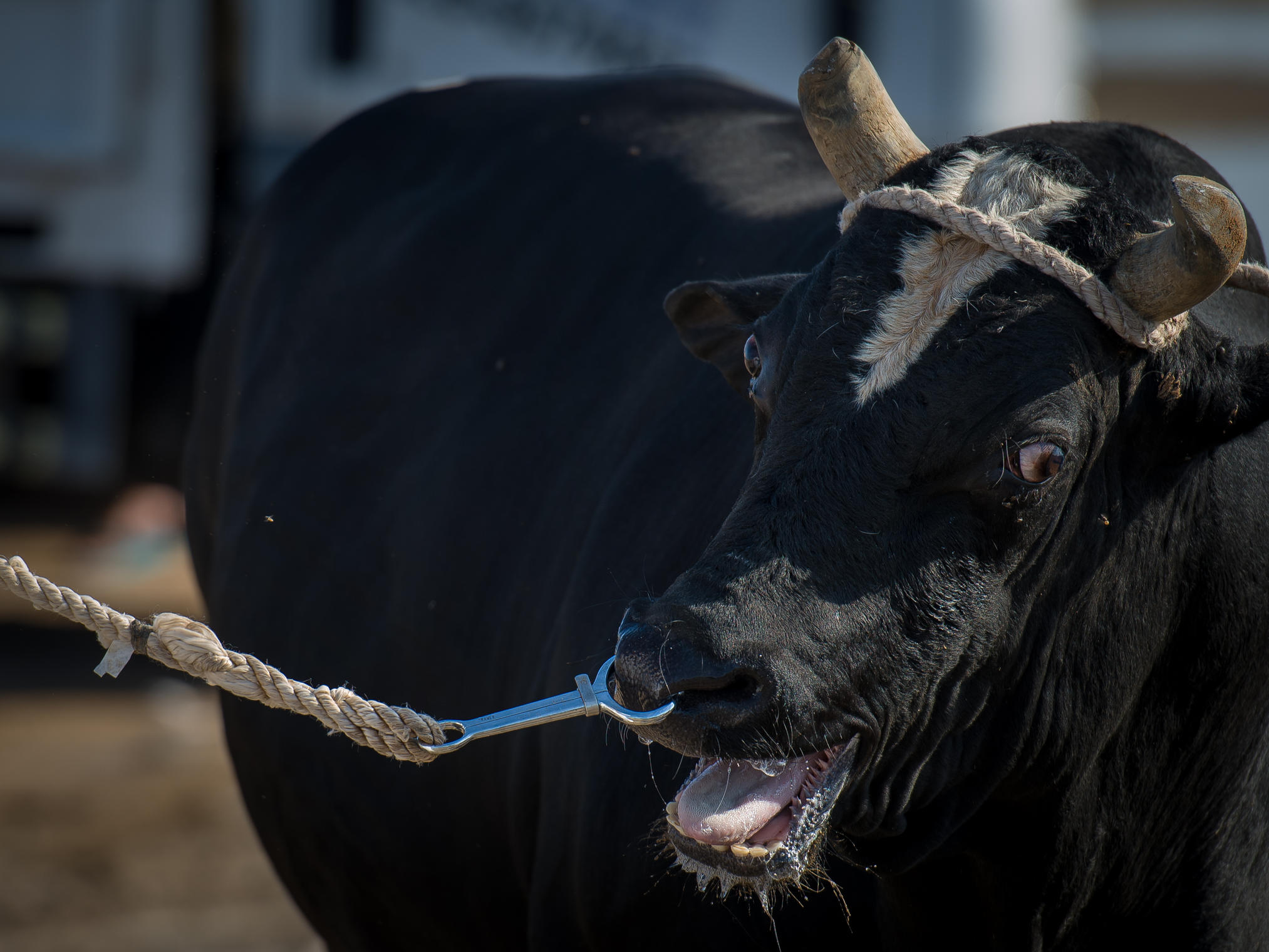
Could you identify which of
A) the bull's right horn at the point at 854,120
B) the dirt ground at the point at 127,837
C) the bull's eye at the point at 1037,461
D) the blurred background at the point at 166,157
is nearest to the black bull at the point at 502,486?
the bull's right horn at the point at 854,120

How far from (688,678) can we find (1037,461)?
50 centimetres

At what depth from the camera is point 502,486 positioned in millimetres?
2850

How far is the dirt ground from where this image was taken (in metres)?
4.36

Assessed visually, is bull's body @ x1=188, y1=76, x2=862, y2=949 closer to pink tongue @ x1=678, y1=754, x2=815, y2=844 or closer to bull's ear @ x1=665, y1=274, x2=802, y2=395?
bull's ear @ x1=665, y1=274, x2=802, y2=395

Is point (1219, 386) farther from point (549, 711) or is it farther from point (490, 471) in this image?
point (490, 471)

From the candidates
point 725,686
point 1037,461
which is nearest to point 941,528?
point 1037,461

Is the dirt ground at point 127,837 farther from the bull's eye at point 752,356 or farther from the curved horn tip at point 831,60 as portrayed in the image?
the curved horn tip at point 831,60

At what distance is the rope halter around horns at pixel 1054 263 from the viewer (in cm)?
177

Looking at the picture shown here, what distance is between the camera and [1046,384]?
175cm

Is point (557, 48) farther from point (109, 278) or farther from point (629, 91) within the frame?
point (629, 91)

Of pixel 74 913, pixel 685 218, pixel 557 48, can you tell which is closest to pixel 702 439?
pixel 685 218

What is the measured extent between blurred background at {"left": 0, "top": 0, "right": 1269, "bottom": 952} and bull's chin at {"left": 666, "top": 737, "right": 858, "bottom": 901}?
3.69 m

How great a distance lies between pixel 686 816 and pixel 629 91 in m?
2.15

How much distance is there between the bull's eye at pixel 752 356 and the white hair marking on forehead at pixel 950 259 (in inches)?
10.0
